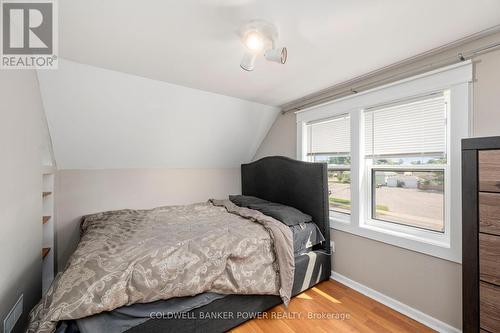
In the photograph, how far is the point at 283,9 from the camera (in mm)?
Answer: 1312

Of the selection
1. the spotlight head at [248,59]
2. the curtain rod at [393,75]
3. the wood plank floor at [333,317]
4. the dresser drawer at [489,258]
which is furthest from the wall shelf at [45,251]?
the dresser drawer at [489,258]

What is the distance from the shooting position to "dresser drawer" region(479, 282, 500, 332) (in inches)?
50.4

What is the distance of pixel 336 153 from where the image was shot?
8.96 feet

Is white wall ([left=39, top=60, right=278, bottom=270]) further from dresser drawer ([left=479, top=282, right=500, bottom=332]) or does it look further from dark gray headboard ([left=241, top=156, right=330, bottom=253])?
dresser drawer ([left=479, top=282, right=500, bottom=332])

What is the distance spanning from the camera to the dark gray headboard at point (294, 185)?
8.23ft

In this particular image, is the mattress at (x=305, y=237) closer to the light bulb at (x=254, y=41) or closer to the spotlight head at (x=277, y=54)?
the spotlight head at (x=277, y=54)

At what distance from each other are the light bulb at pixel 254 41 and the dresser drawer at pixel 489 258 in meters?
1.89

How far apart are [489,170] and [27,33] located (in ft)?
10.6

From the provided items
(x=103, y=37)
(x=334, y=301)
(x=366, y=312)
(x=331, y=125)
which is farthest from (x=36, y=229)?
(x=331, y=125)

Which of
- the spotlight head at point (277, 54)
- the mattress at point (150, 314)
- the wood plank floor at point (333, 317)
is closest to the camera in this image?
the mattress at point (150, 314)

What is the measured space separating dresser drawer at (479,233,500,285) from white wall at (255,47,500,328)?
0.42m

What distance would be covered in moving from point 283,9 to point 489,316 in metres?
2.25

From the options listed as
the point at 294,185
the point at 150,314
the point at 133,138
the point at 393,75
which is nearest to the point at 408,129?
the point at 393,75

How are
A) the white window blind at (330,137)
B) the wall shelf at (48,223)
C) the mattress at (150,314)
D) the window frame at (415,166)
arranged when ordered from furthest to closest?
the white window blind at (330,137) → the wall shelf at (48,223) → the window frame at (415,166) → the mattress at (150,314)
